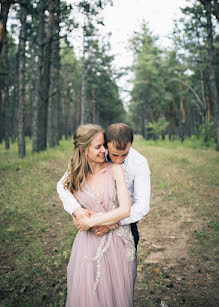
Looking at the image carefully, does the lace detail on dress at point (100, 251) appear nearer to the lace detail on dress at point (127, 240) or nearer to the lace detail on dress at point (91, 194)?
the lace detail on dress at point (127, 240)

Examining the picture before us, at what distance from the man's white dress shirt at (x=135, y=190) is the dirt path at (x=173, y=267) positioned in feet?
5.55

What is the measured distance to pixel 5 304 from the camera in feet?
10.1

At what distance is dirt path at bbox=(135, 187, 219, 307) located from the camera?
3270 millimetres

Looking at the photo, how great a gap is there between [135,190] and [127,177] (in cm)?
17

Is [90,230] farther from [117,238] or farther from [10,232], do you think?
[10,232]

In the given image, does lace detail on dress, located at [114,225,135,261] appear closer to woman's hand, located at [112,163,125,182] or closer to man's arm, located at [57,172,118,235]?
man's arm, located at [57,172,118,235]

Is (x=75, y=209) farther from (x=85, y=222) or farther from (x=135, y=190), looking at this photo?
(x=135, y=190)

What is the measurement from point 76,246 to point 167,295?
6.46 ft

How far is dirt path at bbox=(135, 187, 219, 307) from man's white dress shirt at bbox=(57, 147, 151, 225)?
1692 millimetres

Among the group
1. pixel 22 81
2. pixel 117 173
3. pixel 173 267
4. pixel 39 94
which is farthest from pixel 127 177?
pixel 39 94

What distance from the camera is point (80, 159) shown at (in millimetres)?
2373

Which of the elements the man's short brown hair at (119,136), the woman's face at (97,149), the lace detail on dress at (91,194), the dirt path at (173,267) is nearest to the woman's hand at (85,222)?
the lace detail on dress at (91,194)

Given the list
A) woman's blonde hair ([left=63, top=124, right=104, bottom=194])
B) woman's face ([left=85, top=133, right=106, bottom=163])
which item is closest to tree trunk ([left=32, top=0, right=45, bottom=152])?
woman's blonde hair ([left=63, top=124, right=104, bottom=194])

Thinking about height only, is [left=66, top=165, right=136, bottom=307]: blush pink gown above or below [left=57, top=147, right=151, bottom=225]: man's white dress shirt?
below
